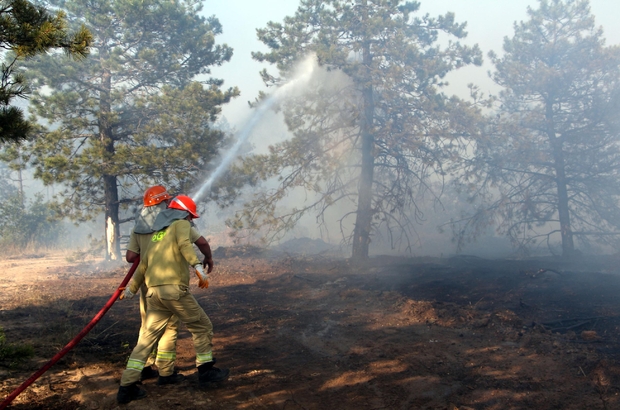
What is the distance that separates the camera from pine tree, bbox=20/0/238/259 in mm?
13711

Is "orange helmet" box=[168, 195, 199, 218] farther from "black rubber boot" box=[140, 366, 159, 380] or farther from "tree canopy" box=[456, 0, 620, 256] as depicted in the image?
"tree canopy" box=[456, 0, 620, 256]

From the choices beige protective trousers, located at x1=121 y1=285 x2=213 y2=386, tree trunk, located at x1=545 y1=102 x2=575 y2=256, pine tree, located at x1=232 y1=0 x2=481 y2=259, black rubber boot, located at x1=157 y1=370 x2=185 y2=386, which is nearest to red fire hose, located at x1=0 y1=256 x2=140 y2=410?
beige protective trousers, located at x1=121 y1=285 x2=213 y2=386

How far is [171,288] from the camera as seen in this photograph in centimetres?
471

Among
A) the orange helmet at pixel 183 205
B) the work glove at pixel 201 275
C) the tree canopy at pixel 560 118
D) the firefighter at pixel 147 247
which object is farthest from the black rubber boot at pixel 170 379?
the tree canopy at pixel 560 118

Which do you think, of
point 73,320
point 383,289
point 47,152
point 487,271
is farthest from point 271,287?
point 47,152

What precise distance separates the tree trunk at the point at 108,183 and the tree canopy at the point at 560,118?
38.9 ft

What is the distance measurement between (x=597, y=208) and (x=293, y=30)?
1253 centimetres

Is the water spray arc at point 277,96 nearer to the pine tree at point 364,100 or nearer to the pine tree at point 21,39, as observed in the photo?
the pine tree at point 364,100

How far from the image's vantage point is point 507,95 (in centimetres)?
1811

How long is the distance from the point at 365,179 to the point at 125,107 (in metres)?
8.19

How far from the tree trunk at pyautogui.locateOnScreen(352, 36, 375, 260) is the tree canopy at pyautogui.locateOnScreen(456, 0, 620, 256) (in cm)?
368

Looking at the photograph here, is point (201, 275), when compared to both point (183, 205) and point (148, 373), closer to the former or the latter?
point (183, 205)

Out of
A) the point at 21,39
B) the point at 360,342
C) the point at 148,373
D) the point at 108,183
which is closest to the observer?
the point at 21,39

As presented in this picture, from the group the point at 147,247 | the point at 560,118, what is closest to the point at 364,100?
the point at 560,118
